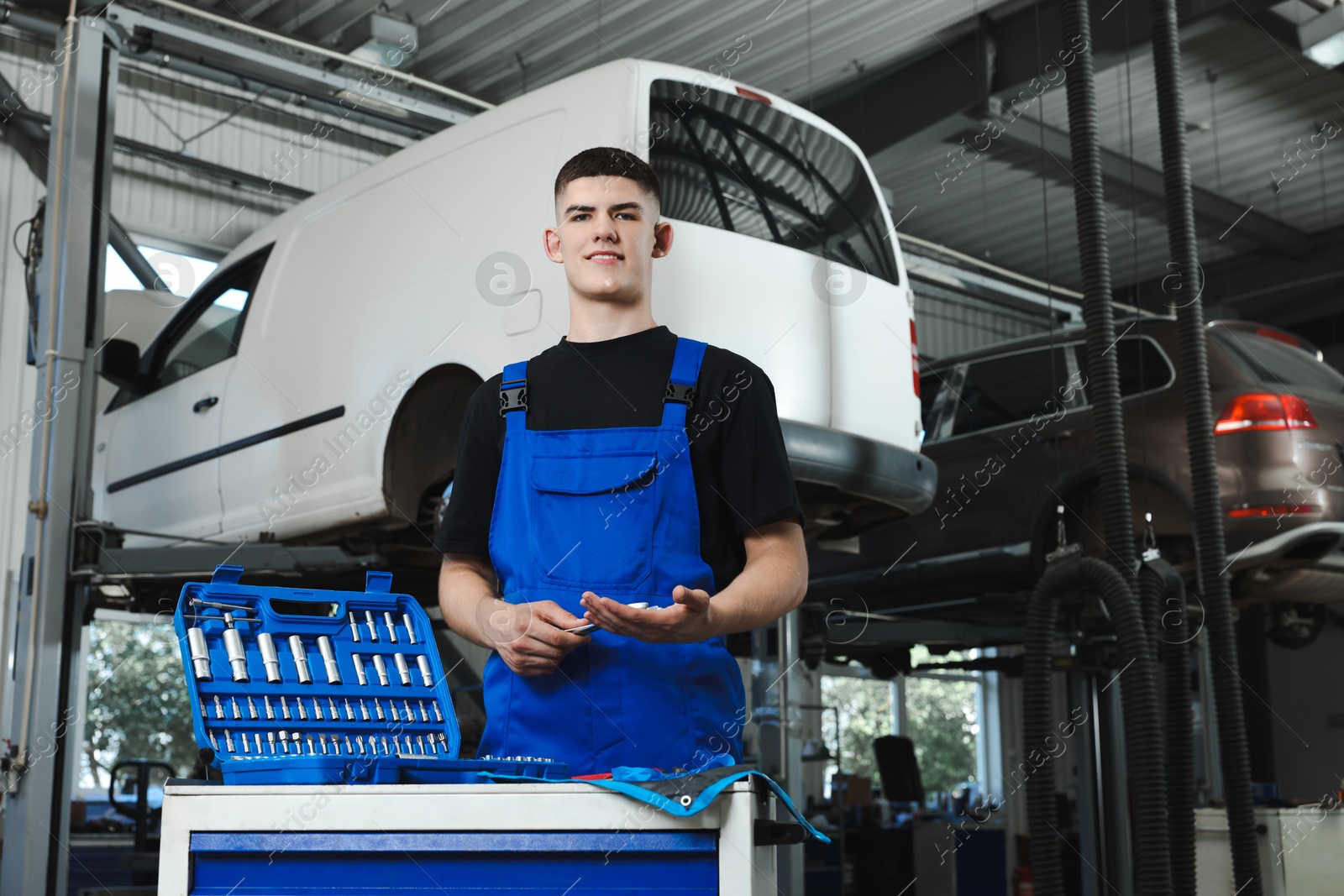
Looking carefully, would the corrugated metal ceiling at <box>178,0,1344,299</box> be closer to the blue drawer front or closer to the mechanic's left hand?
the mechanic's left hand

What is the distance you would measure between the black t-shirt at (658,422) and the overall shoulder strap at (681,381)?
0.01m

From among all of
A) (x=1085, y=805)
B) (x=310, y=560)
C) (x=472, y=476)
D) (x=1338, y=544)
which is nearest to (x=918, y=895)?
(x=1085, y=805)

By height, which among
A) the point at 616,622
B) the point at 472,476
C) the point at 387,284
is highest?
the point at 387,284

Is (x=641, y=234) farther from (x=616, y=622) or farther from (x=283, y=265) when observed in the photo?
(x=283, y=265)

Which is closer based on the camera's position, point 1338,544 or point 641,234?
point 641,234

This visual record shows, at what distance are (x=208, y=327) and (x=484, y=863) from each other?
179 inches

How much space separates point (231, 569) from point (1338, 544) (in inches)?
196

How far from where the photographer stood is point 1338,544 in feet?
17.7

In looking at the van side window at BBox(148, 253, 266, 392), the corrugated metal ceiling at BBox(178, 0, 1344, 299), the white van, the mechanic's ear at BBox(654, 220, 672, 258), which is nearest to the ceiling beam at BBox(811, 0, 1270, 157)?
the corrugated metal ceiling at BBox(178, 0, 1344, 299)

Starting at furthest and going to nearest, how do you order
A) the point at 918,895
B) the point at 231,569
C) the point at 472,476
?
the point at 918,895 → the point at 472,476 → the point at 231,569

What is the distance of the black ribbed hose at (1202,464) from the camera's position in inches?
179

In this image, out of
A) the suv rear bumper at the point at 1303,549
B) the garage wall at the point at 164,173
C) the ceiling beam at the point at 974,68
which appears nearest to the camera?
the suv rear bumper at the point at 1303,549

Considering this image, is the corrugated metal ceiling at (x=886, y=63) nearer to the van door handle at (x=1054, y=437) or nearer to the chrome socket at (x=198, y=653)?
the van door handle at (x=1054, y=437)

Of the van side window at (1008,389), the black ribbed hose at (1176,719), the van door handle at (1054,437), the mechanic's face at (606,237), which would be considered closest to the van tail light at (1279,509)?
the van door handle at (1054,437)
